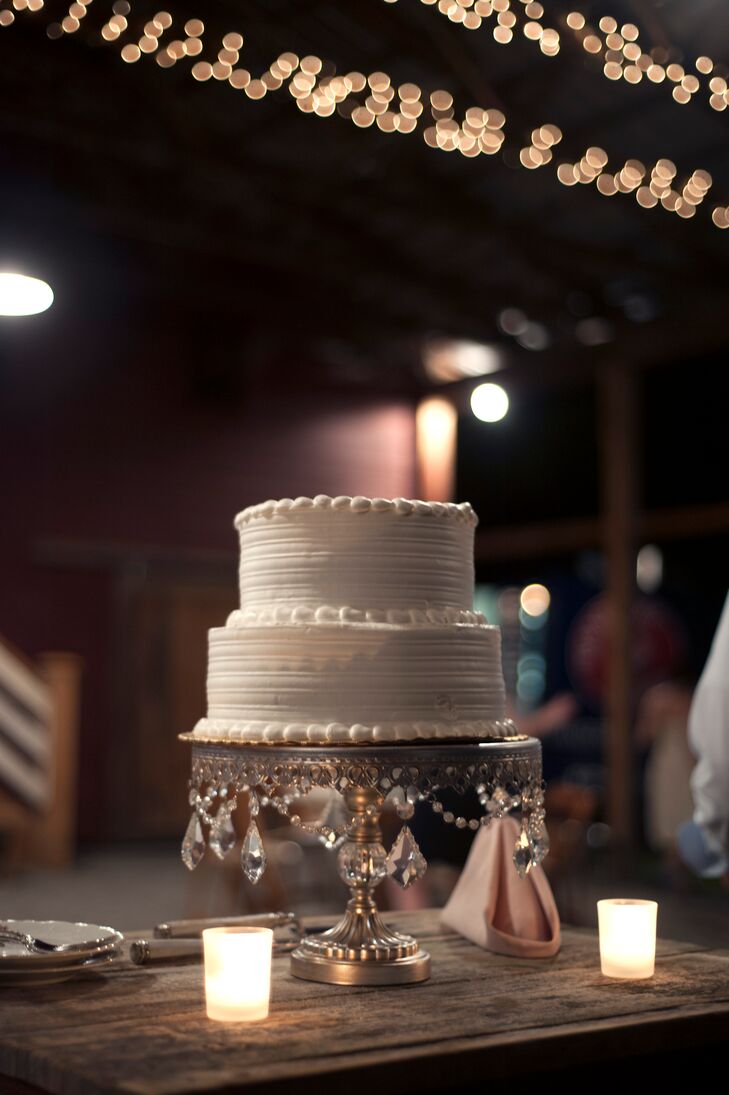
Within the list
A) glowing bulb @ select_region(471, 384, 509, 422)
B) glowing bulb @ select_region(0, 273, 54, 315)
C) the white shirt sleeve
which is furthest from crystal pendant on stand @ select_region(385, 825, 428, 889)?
glowing bulb @ select_region(471, 384, 509, 422)

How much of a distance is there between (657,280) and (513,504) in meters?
2.38

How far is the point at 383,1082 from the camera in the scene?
1470 millimetres

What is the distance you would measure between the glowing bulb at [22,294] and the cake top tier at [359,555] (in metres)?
0.61

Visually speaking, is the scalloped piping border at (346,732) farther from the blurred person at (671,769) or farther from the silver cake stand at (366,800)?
the blurred person at (671,769)

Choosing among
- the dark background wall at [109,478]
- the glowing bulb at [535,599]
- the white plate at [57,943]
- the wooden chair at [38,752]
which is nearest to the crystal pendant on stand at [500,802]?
the white plate at [57,943]

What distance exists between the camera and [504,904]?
2.24 meters

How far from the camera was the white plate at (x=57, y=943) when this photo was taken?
6.28ft

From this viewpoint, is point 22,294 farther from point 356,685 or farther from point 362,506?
point 356,685

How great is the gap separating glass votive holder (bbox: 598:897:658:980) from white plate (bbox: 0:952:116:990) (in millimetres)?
788

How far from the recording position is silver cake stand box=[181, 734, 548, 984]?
6.19ft

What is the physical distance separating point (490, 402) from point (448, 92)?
14.8ft

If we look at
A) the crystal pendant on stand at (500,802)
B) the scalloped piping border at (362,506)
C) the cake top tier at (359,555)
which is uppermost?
the scalloped piping border at (362,506)

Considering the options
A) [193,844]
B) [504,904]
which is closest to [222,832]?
[193,844]

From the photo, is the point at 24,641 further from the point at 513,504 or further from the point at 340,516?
the point at 340,516
